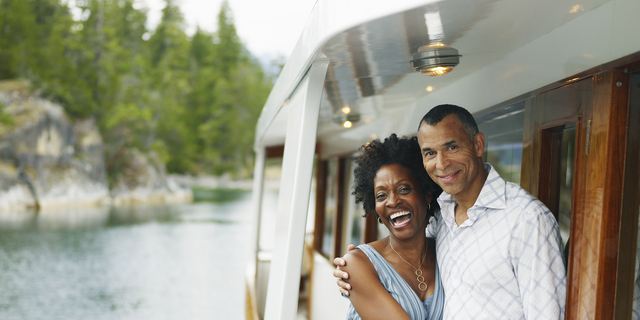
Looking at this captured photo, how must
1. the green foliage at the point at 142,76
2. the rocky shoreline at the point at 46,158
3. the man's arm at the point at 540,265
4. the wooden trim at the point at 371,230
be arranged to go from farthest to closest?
1. the green foliage at the point at 142,76
2. the rocky shoreline at the point at 46,158
3. the wooden trim at the point at 371,230
4. the man's arm at the point at 540,265

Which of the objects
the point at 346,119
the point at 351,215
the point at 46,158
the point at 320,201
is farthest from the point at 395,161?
the point at 46,158

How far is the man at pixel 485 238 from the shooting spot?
1.81m

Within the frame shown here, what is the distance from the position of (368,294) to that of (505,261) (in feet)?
1.67

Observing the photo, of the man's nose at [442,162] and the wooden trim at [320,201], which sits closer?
the man's nose at [442,162]

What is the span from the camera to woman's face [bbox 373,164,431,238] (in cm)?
221

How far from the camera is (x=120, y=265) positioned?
19234 mm

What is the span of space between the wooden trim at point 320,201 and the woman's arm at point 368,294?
522 cm

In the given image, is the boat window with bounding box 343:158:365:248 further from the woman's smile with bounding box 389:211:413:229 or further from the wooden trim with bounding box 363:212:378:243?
the woman's smile with bounding box 389:211:413:229

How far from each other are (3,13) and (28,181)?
12.8 meters

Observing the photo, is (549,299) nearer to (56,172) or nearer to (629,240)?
(629,240)

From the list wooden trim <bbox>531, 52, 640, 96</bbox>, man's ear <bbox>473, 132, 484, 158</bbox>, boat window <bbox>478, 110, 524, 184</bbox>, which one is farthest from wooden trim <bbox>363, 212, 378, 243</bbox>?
wooden trim <bbox>531, 52, 640, 96</bbox>

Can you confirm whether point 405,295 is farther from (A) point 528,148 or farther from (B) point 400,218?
(A) point 528,148

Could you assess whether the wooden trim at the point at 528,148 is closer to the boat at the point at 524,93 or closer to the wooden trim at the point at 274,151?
the boat at the point at 524,93

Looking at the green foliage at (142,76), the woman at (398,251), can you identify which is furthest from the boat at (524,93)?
the green foliage at (142,76)
